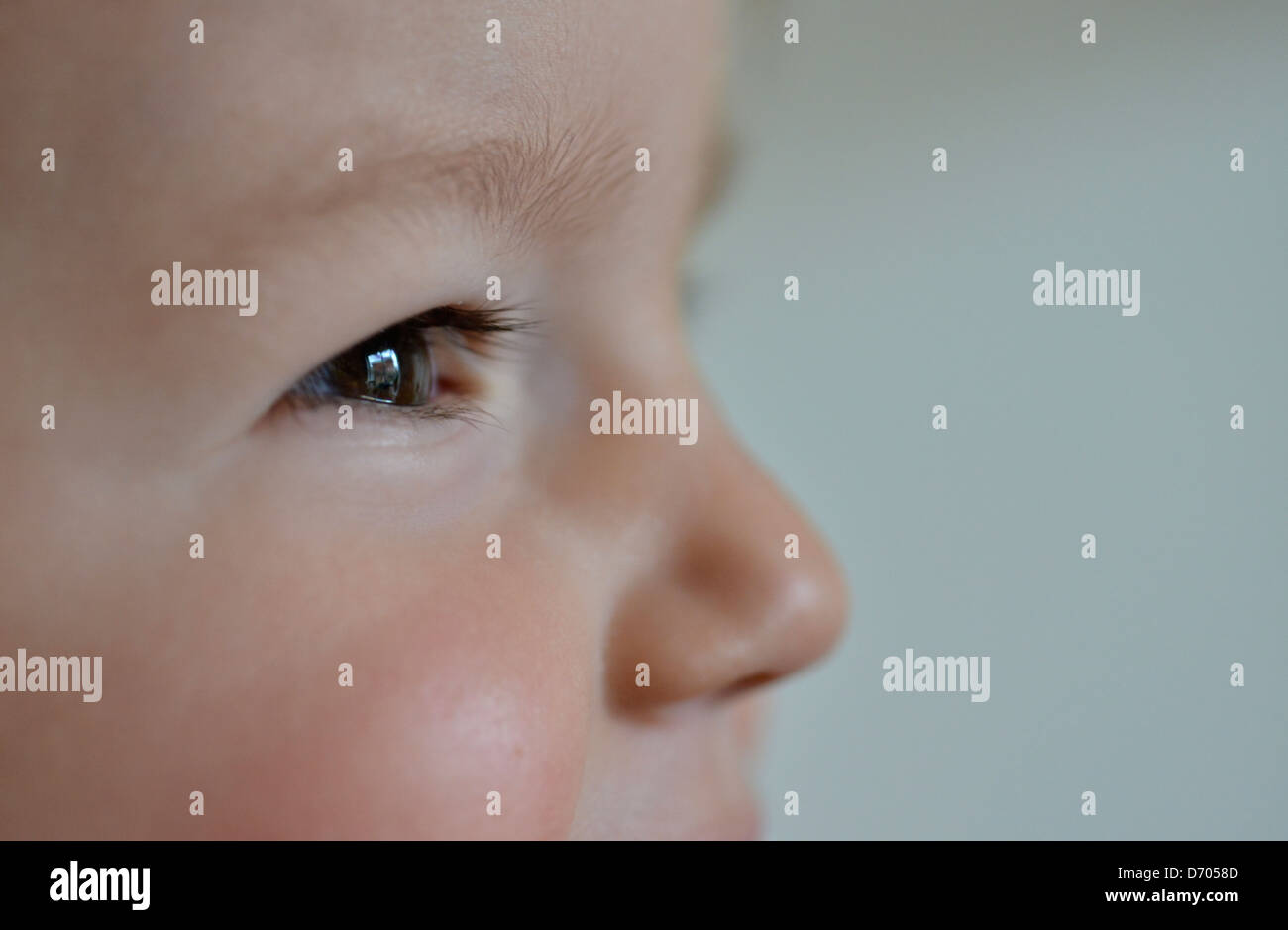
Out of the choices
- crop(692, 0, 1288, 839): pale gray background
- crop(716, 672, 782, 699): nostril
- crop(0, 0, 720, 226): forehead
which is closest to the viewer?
crop(0, 0, 720, 226): forehead

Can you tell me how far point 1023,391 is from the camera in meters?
0.64

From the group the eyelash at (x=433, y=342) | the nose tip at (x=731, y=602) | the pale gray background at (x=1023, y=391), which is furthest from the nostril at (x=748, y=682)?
the pale gray background at (x=1023, y=391)

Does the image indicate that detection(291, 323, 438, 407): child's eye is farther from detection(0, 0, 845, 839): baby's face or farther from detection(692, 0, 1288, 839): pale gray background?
detection(692, 0, 1288, 839): pale gray background

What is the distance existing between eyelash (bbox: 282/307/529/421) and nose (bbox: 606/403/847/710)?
0.06 meters

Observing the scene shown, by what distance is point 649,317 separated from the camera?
33cm

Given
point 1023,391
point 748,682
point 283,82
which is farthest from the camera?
point 1023,391

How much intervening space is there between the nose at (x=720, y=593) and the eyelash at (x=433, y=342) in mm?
58

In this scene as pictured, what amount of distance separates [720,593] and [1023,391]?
377 millimetres

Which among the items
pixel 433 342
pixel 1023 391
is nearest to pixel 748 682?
pixel 433 342

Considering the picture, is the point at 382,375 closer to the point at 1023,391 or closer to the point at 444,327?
the point at 444,327

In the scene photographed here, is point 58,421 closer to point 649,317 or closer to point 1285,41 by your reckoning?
point 649,317

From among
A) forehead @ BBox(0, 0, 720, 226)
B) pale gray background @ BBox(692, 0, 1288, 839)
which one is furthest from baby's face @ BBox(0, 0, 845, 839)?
pale gray background @ BBox(692, 0, 1288, 839)

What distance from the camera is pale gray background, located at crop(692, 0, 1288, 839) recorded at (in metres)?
0.62
